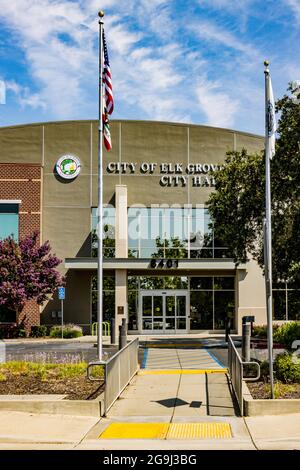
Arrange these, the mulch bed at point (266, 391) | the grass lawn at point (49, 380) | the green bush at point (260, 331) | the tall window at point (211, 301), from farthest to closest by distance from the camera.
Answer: the tall window at point (211, 301) → the green bush at point (260, 331) → the grass lawn at point (49, 380) → the mulch bed at point (266, 391)

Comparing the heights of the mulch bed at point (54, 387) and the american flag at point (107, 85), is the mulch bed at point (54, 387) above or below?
below

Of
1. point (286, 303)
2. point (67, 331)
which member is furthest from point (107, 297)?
point (286, 303)

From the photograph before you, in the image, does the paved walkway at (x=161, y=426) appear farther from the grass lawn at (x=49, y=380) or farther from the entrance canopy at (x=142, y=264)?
the entrance canopy at (x=142, y=264)

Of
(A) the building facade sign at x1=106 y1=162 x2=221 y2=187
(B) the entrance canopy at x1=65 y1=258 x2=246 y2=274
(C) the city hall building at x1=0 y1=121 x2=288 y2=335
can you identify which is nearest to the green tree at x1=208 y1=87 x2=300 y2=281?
(B) the entrance canopy at x1=65 y1=258 x2=246 y2=274

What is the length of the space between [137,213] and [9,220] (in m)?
7.35

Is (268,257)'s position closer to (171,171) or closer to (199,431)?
(199,431)

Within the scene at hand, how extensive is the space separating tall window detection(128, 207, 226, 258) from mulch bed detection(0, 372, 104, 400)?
20876mm

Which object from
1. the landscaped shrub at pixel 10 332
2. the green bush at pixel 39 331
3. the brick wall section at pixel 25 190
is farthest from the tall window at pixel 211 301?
the brick wall section at pixel 25 190

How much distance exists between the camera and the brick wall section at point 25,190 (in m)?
34.9

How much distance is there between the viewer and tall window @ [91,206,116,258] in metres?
35.0

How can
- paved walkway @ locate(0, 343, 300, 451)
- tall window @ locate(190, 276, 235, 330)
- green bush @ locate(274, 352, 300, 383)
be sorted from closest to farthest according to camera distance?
paved walkway @ locate(0, 343, 300, 451) < green bush @ locate(274, 352, 300, 383) < tall window @ locate(190, 276, 235, 330)

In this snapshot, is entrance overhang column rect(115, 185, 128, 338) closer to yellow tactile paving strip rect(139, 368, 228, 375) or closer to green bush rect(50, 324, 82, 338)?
green bush rect(50, 324, 82, 338)

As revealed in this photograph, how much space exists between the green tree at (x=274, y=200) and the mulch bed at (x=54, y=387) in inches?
433
